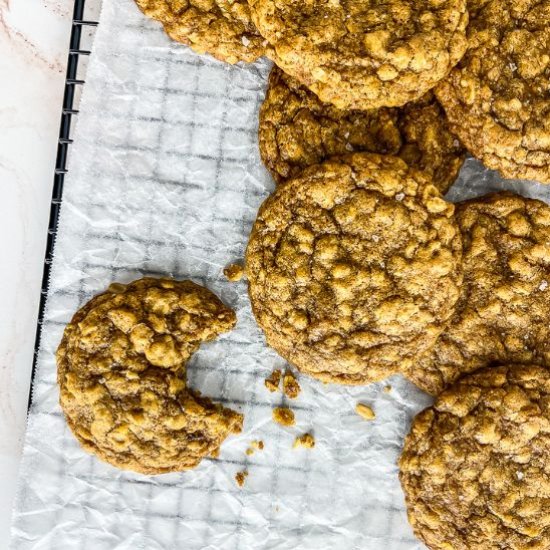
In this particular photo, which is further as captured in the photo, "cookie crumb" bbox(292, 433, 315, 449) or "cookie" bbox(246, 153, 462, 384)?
"cookie crumb" bbox(292, 433, 315, 449)

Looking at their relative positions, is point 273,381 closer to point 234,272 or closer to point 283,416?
point 283,416

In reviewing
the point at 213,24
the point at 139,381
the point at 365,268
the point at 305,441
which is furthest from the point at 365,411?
the point at 213,24

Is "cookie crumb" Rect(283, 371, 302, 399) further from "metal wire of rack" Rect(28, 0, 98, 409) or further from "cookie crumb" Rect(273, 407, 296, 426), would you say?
"metal wire of rack" Rect(28, 0, 98, 409)

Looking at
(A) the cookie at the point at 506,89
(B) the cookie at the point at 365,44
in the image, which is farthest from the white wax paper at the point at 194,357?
(B) the cookie at the point at 365,44

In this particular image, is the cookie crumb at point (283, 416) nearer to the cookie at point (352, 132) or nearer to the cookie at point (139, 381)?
the cookie at point (139, 381)

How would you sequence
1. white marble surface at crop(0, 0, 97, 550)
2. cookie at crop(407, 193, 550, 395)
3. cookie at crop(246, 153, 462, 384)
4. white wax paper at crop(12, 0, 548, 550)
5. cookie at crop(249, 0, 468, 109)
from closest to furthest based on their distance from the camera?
cookie at crop(249, 0, 468, 109) < cookie at crop(246, 153, 462, 384) < cookie at crop(407, 193, 550, 395) < white wax paper at crop(12, 0, 548, 550) < white marble surface at crop(0, 0, 97, 550)

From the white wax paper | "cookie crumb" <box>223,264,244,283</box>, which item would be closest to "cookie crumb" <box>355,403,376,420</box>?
the white wax paper
